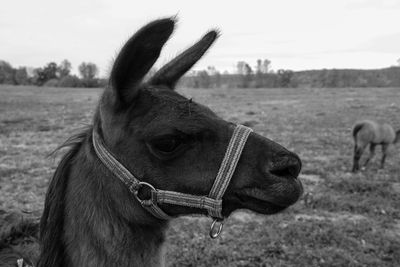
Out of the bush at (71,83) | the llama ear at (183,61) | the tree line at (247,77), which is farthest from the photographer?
the tree line at (247,77)

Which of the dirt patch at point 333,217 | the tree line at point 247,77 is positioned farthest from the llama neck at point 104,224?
the tree line at point 247,77

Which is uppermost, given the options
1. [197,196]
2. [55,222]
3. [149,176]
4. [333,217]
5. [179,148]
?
[179,148]

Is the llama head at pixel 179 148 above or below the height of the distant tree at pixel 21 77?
below

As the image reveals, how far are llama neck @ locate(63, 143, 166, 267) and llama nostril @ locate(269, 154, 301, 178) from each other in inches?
33.1

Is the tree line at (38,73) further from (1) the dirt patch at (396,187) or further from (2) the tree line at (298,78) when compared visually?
(1) the dirt patch at (396,187)

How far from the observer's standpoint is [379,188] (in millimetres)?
7938

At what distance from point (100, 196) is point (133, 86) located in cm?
73

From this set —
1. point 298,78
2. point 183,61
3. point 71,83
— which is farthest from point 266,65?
point 183,61

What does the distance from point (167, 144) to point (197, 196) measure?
1.20 feet

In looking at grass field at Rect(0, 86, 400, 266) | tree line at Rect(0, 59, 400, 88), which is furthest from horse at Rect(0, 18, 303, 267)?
tree line at Rect(0, 59, 400, 88)

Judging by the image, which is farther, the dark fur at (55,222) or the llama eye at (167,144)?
the dark fur at (55,222)

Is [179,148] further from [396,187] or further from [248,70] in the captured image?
[248,70]

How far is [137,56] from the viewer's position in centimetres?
208

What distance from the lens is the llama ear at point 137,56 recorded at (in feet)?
6.60
